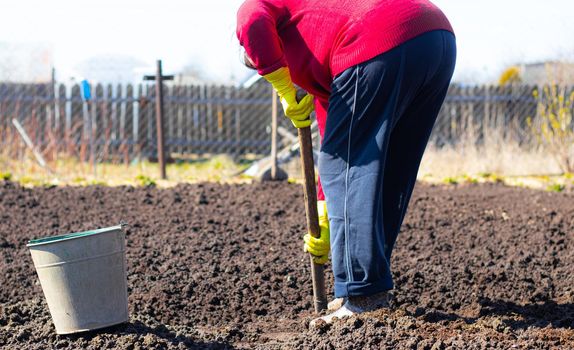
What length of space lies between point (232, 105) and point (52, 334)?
12825 mm

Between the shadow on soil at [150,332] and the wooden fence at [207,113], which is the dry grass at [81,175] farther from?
the shadow on soil at [150,332]

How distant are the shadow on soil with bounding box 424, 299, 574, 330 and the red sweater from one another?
1.28m

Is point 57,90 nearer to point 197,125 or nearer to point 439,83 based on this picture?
point 197,125

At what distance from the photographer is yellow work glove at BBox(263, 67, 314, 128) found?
3.28 meters

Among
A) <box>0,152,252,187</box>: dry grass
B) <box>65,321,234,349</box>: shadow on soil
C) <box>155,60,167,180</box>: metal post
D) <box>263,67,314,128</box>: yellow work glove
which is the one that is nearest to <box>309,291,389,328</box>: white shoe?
<box>65,321,234,349</box>: shadow on soil

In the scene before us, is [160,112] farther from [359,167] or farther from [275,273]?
[359,167]

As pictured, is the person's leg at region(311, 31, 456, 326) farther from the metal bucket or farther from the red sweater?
the metal bucket

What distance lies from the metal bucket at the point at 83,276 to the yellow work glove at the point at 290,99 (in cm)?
93

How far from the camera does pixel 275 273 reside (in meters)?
4.41

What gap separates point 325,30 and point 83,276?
1421mm

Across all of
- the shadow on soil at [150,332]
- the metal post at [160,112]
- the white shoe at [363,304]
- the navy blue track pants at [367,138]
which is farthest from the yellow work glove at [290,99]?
the metal post at [160,112]

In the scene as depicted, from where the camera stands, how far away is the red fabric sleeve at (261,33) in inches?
121

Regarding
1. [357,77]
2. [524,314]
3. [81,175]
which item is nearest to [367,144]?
[357,77]

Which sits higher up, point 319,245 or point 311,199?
point 311,199
